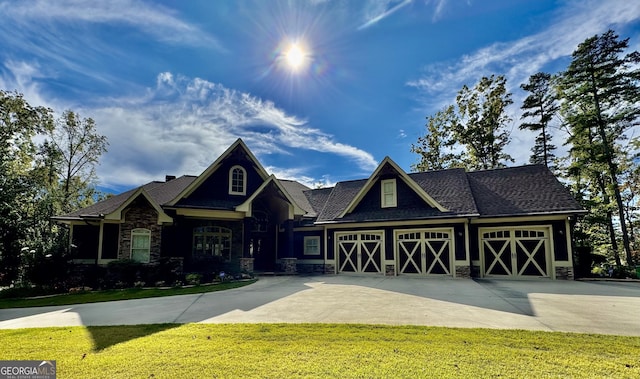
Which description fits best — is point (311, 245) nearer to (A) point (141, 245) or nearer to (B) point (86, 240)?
(A) point (141, 245)

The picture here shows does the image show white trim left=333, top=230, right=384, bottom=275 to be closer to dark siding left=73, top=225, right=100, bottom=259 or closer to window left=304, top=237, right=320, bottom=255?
window left=304, top=237, right=320, bottom=255

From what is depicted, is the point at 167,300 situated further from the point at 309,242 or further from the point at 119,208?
the point at 309,242

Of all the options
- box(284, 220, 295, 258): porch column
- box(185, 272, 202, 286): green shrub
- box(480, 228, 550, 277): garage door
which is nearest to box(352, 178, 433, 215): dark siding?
box(480, 228, 550, 277): garage door

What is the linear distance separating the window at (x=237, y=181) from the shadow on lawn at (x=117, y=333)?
11742 millimetres

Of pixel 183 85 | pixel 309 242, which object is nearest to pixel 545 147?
pixel 309 242

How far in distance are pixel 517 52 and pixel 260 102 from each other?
12.6m

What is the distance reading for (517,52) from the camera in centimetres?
1579

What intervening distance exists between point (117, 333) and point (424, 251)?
13318 millimetres

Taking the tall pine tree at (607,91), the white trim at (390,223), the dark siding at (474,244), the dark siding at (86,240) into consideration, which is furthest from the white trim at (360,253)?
the tall pine tree at (607,91)

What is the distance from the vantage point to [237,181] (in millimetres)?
18422

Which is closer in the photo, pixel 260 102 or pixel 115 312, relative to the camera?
pixel 115 312

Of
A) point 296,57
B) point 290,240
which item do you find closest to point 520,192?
point 290,240

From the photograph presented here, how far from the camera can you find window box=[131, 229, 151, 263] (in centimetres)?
1488

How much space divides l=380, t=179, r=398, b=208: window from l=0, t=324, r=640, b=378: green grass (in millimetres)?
11831
